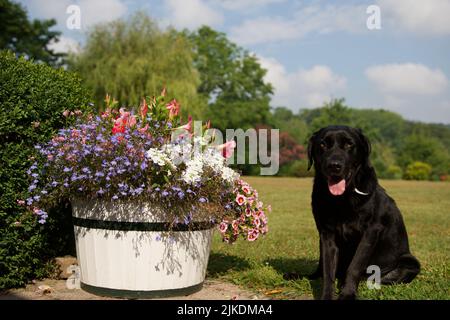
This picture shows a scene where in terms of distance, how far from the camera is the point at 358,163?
12.7 ft

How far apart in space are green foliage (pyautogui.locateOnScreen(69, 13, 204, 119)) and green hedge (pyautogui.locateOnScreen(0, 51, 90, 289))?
22.2 m

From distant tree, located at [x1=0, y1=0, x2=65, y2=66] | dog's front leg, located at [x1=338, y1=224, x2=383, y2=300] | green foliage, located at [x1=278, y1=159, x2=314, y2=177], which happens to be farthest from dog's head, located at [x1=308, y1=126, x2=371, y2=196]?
green foliage, located at [x1=278, y1=159, x2=314, y2=177]

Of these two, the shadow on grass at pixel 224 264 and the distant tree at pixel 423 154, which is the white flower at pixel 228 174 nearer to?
the shadow on grass at pixel 224 264

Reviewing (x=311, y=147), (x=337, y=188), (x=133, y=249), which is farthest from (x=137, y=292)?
(x=311, y=147)

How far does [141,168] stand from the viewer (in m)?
3.59

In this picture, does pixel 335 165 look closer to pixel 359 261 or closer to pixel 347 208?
pixel 347 208

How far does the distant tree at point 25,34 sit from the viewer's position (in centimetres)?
2845

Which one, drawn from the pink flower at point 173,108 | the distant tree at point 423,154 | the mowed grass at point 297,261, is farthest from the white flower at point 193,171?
the distant tree at point 423,154

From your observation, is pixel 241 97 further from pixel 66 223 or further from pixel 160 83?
pixel 66 223

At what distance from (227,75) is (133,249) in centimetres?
4538

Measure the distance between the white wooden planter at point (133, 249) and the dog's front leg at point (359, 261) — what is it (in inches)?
46.9

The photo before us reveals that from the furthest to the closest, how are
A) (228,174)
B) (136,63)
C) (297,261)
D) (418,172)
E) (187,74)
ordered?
1. (418,172)
2. (187,74)
3. (136,63)
4. (297,261)
5. (228,174)

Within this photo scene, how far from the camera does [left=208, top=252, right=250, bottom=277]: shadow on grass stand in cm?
495
